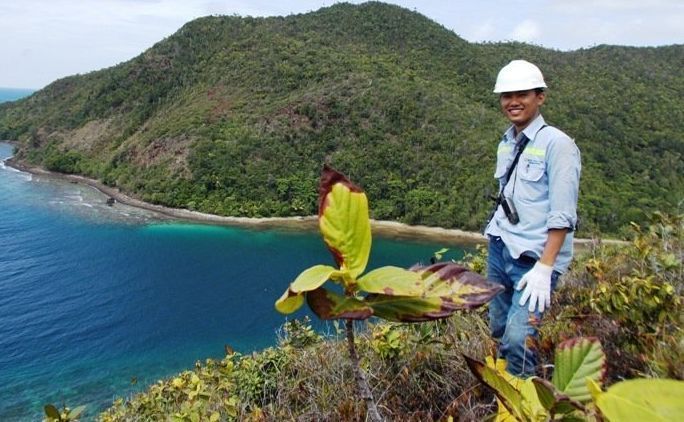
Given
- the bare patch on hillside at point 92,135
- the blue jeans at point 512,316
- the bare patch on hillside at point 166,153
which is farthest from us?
the bare patch on hillside at point 92,135

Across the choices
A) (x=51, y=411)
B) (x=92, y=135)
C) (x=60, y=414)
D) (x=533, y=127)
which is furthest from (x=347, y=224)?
(x=92, y=135)

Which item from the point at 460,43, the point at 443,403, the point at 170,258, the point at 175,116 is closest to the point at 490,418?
the point at 443,403

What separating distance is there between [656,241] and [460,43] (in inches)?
2763

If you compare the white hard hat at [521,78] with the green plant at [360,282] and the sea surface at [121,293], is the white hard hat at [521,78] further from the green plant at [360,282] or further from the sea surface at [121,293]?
the sea surface at [121,293]

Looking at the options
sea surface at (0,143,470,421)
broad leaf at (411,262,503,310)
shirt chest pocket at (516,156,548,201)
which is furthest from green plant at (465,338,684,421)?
sea surface at (0,143,470,421)

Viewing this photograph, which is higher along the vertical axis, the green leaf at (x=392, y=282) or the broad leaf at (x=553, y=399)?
the green leaf at (x=392, y=282)

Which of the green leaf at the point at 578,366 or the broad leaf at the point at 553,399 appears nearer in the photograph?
the broad leaf at the point at 553,399

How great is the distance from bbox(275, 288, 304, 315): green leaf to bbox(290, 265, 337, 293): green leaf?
14 millimetres

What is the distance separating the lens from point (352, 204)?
670 mm

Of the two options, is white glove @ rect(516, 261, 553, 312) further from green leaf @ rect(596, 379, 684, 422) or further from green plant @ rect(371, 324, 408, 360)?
green leaf @ rect(596, 379, 684, 422)

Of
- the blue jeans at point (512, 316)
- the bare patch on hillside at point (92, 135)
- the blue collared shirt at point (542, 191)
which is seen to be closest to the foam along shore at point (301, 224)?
the bare patch on hillside at point (92, 135)

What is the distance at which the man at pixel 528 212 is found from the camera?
2.11 m

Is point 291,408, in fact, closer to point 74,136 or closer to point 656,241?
point 656,241

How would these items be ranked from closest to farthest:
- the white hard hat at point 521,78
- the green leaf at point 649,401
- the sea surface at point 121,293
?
1. the green leaf at point 649,401
2. the white hard hat at point 521,78
3. the sea surface at point 121,293
